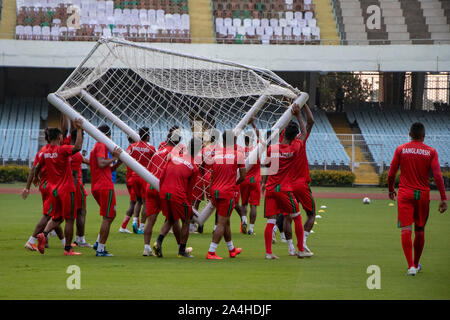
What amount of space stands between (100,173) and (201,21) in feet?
99.3

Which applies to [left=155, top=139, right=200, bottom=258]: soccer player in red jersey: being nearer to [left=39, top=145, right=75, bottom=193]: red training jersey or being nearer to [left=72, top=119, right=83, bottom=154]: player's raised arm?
[left=72, top=119, right=83, bottom=154]: player's raised arm

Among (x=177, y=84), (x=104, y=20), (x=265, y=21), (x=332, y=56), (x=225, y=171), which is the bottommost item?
(x=225, y=171)

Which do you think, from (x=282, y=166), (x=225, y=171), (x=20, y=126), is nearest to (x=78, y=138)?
(x=225, y=171)

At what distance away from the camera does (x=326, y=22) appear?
137 ft

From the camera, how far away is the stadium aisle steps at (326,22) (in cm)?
4062

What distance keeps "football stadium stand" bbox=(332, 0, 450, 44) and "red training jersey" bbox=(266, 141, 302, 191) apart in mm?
29557

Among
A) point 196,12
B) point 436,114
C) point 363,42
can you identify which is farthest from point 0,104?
point 436,114

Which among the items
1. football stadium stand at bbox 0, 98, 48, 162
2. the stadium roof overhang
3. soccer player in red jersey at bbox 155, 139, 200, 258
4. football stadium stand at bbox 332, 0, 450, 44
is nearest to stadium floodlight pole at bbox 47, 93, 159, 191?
soccer player in red jersey at bbox 155, 139, 200, 258

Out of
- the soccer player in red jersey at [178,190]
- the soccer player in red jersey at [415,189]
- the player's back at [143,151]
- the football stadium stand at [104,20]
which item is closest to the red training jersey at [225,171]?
the soccer player in red jersey at [178,190]

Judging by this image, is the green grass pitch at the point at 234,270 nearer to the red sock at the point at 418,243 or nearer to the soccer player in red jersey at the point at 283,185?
the red sock at the point at 418,243

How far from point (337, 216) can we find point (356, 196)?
886cm

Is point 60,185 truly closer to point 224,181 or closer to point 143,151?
point 224,181

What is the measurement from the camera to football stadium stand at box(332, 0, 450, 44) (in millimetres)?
40938

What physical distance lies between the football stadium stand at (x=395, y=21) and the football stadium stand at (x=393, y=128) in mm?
4193
